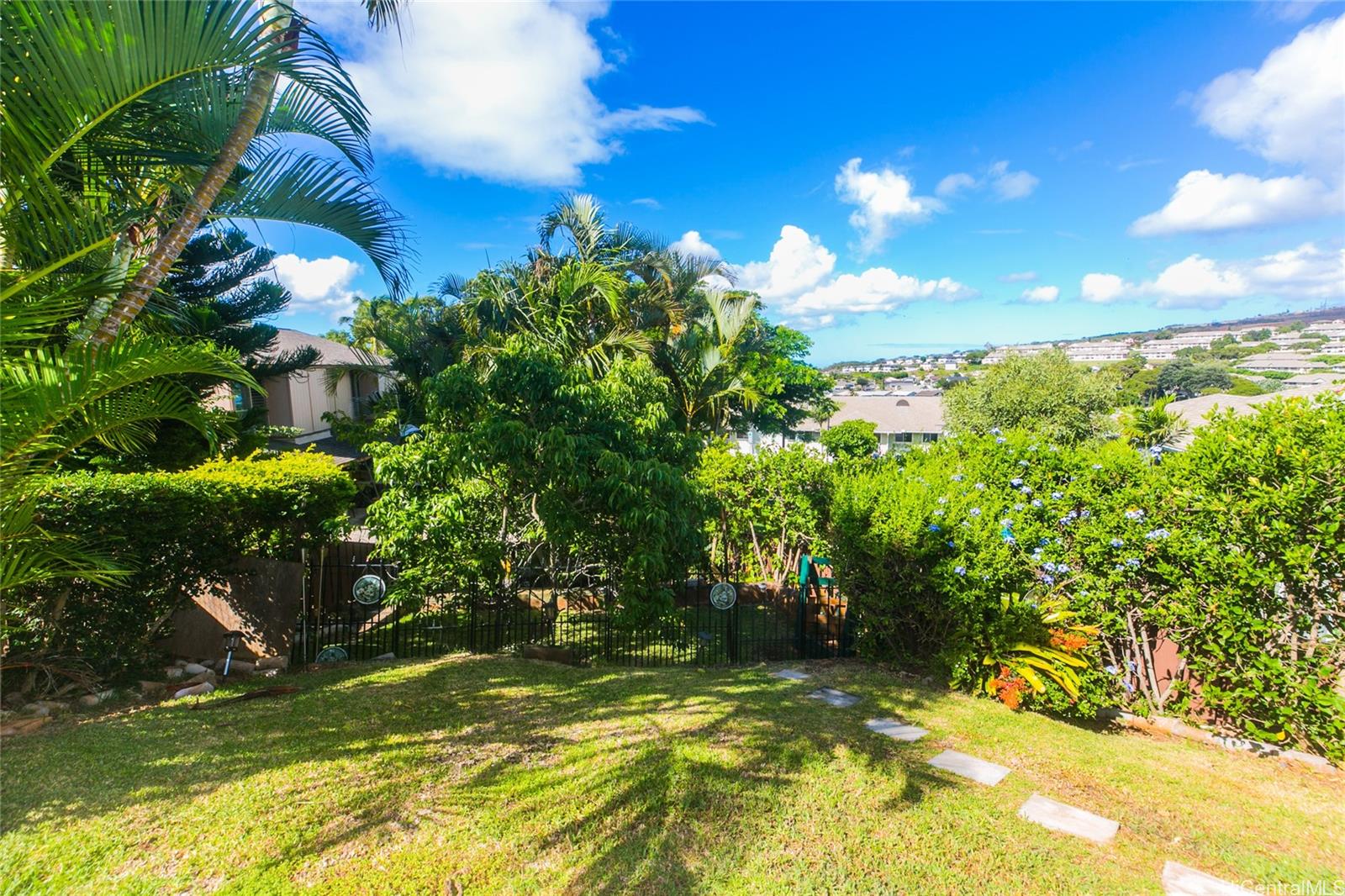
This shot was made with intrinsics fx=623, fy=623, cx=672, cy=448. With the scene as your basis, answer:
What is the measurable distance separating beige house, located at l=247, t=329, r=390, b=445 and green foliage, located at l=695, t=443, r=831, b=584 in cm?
948

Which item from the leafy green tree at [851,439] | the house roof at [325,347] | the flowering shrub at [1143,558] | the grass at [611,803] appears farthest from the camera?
the leafy green tree at [851,439]

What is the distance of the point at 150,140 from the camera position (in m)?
3.29

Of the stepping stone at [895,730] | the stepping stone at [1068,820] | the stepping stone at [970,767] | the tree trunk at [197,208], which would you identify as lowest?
the stepping stone at [895,730]

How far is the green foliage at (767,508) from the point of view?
8758mm

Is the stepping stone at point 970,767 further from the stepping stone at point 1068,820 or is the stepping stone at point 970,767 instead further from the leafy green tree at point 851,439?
the leafy green tree at point 851,439

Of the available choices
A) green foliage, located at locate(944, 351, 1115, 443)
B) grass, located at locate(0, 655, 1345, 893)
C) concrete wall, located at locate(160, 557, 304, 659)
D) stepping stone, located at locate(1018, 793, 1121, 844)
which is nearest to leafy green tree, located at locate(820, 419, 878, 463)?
green foliage, located at locate(944, 351, 1115, 443)

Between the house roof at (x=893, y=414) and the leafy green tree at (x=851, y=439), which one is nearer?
the leafy green tree at (x=851, y=439)

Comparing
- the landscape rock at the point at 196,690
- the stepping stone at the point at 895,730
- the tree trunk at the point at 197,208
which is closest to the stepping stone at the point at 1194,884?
the stepping stone at the point at 895,730

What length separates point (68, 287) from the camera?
293 cm

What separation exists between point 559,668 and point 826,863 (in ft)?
11.8

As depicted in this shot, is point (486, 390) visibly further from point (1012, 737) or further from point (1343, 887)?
point (1343, 887)

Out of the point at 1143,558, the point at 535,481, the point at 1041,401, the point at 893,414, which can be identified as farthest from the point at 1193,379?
the point at 535,481

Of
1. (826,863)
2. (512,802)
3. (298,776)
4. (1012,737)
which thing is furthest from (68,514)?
(1012,737)

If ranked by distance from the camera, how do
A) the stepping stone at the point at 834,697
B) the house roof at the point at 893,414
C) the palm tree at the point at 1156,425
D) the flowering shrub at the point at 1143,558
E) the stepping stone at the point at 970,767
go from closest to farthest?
the stepping stone at the point at 970,767
the flowering shrub at the point at 1143,558
the stepping stone at the point at 834,697
the palm tree at the point at 1156,425
the house roof at the point at 893,414
